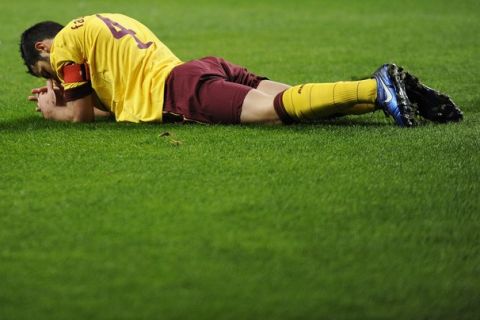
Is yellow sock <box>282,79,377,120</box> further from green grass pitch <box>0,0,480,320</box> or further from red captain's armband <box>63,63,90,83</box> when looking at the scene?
red captain's armband <box>63,63,90,83</box>

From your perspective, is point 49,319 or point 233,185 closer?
point 49,319

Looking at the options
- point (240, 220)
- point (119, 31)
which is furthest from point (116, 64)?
Answer: point (240, 220)

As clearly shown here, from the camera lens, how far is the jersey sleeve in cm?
436

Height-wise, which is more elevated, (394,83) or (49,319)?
(394,83)

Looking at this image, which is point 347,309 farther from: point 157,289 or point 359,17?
point 359,17

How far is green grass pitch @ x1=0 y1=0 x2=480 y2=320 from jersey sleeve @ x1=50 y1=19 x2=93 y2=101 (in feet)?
0.58

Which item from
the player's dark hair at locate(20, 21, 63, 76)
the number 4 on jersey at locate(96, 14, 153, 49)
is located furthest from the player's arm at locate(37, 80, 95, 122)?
the number 4 on jersey at locate(96, 14, 153, 49)

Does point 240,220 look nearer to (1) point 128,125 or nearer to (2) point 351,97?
(2) point 351,97

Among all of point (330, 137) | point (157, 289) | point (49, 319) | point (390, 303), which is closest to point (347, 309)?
point (390, 303)

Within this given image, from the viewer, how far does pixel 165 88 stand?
14.3 ft

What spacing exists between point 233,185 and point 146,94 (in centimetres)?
133

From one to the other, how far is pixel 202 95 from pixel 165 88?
21cm

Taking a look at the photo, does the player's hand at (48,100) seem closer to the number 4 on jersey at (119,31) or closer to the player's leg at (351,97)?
the number 4 on jersey at (119,31)

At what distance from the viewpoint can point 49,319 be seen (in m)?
2.17
